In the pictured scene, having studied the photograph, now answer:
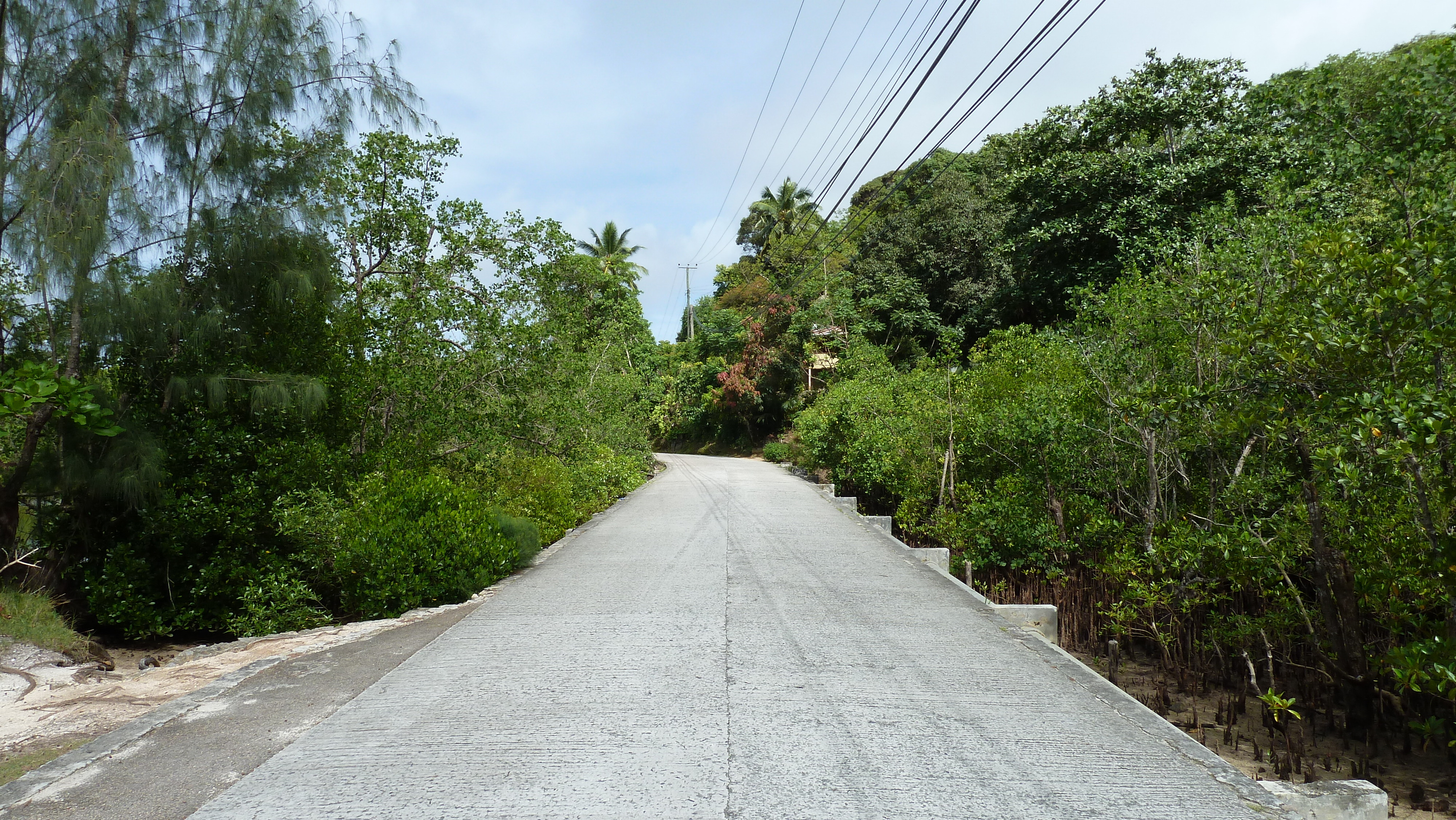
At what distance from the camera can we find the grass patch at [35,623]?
6.23 meters

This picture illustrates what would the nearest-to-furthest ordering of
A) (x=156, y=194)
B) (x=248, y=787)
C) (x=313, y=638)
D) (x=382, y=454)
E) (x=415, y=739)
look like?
1. (x=248, y=787)
2. (x=415, y=739)
3. (x=313, y=638)
4. (x=156, y=194)
5. (x=382, y=454)

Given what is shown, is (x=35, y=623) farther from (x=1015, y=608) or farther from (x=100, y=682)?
(x=1015, y=608)

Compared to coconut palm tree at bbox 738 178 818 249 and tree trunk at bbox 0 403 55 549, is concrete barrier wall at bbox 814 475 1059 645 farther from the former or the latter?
coconut palm tree at bbox 738 178 818 249

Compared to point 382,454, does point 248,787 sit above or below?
below

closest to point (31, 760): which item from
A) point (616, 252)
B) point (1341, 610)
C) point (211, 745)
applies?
point (211, 745)

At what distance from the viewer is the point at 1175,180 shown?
57.2ft

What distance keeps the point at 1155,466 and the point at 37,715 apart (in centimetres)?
923

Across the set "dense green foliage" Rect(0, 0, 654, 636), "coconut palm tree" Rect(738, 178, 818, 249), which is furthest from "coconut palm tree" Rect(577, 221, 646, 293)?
"dense green foliage" Rect(0, 0, 654, 636)

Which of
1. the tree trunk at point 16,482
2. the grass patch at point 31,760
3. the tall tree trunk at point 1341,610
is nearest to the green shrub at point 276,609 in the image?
the tree trunk at point 16,482

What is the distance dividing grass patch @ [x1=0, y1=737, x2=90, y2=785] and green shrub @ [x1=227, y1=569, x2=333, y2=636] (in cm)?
360

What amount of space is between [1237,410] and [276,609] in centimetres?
865

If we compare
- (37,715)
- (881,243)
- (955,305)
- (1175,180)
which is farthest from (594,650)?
(881,243)

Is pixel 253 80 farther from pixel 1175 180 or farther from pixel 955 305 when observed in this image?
pixel 955 305

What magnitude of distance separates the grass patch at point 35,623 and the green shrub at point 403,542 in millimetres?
1886
